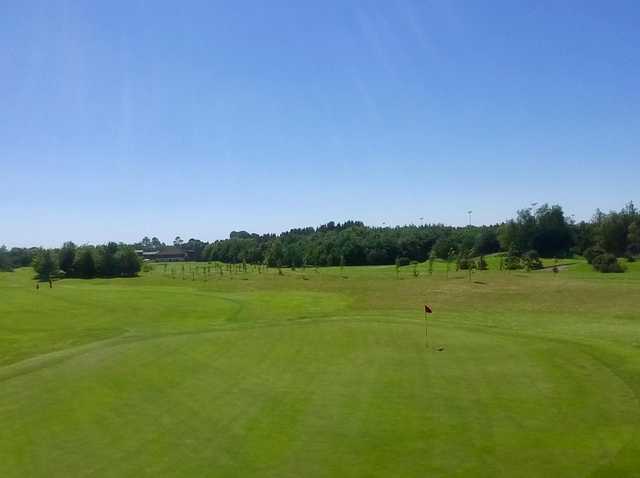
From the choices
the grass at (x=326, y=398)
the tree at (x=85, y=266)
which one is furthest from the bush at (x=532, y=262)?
the tree at (x=85, y=266)

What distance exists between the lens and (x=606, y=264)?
3327 inches

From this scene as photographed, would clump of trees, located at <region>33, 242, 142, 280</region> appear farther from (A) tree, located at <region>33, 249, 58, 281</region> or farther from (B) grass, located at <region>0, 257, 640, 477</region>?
(B) grass, located at <region>0, 257, 640, 477</region>

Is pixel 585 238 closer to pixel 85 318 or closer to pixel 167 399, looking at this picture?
pixel 85 318

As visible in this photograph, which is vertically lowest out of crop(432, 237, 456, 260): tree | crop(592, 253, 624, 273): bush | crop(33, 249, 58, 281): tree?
crop(592, 253, 624, 273): bush

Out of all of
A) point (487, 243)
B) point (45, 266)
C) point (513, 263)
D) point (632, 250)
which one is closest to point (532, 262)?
point (513, 263)

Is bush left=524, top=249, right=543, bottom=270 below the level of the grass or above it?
above

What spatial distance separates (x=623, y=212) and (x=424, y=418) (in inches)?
4751

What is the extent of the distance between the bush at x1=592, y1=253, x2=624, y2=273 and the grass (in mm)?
48204

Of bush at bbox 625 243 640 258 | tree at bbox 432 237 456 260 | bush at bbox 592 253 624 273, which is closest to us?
bush at bbox 592 253 624 273

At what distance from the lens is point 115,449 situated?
1462 centimetres

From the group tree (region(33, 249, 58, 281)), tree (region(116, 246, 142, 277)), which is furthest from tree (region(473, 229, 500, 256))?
tree (region(33, 249, 58, 281))

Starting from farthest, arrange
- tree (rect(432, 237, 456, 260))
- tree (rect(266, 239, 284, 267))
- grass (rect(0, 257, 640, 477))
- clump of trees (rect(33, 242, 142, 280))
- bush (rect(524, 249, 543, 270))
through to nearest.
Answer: tree (rect(266, 239, 284, 267)) → tree (rect(432, 237, 456, 260)) → clump of trees (rect(33, 242, 142, 280)) → bush (rect(524, 249, 543, 270)) → grass (rect(0, 257, 640, 477))

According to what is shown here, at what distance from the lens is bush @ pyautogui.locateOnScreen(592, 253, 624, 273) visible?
83.8 meters

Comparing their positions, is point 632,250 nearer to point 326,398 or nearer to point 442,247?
point 442,247
